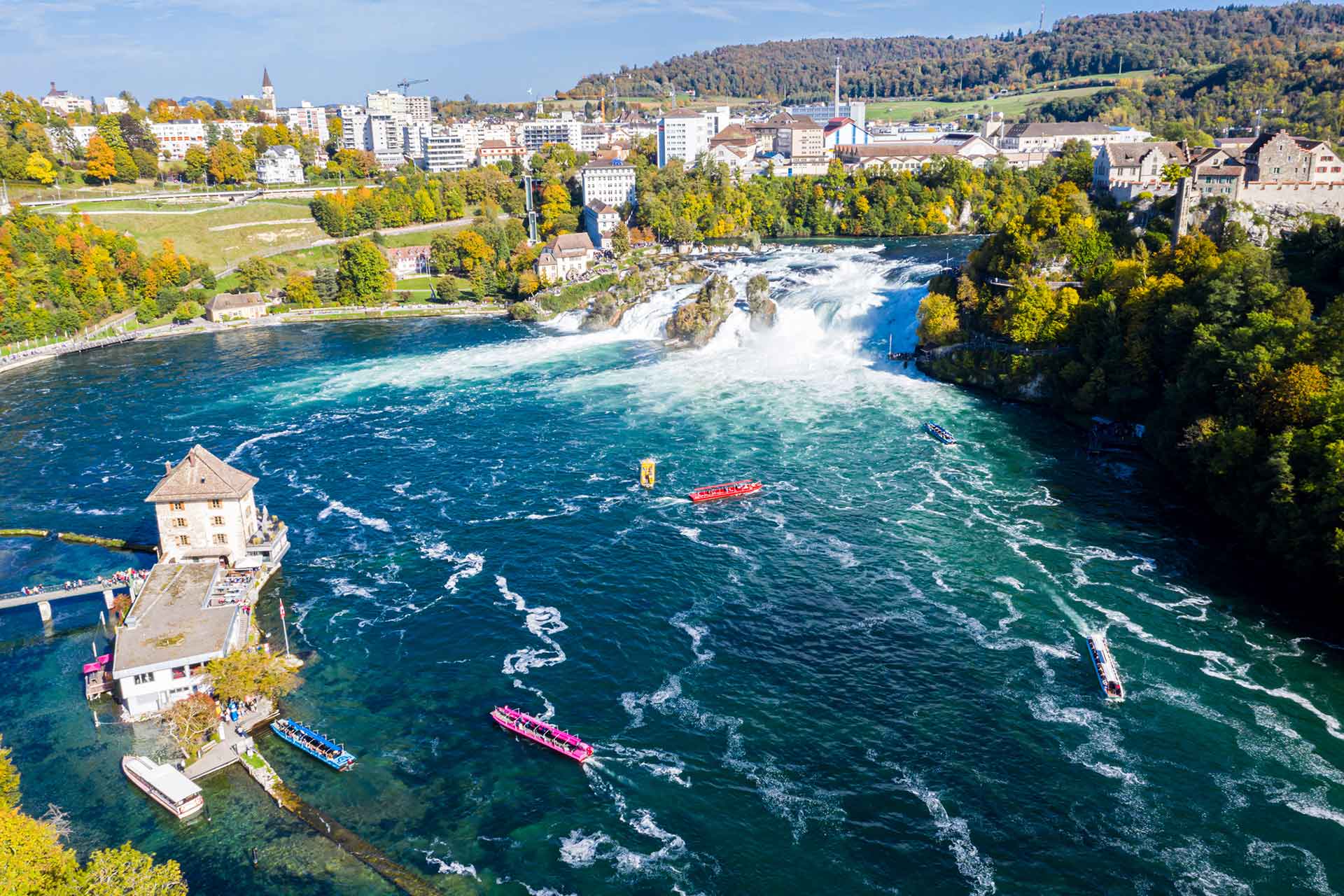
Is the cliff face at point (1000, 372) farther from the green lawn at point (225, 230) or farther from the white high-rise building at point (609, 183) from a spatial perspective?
the green lawn at point (225, 230)

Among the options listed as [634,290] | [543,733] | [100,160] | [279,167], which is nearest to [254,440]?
[543,733]

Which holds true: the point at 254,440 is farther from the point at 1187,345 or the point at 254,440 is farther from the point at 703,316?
the point at 1187,345

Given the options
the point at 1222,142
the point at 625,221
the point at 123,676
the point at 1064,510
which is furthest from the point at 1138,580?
the point at 625,221

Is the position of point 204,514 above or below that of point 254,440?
above

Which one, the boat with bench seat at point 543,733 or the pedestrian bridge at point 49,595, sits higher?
the pedestrian bridge at point 49,595

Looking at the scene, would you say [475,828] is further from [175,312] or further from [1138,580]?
[175,312]

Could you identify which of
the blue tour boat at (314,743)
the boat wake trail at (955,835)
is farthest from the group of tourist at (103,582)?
the boat wake trail at (955,835)

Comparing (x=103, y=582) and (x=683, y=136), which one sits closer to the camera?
(x=103, y=582)

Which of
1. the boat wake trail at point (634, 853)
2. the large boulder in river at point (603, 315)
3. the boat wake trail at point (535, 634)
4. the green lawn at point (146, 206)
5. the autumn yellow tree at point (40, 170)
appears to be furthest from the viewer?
the autumn yellow tree at point (40, 170)
